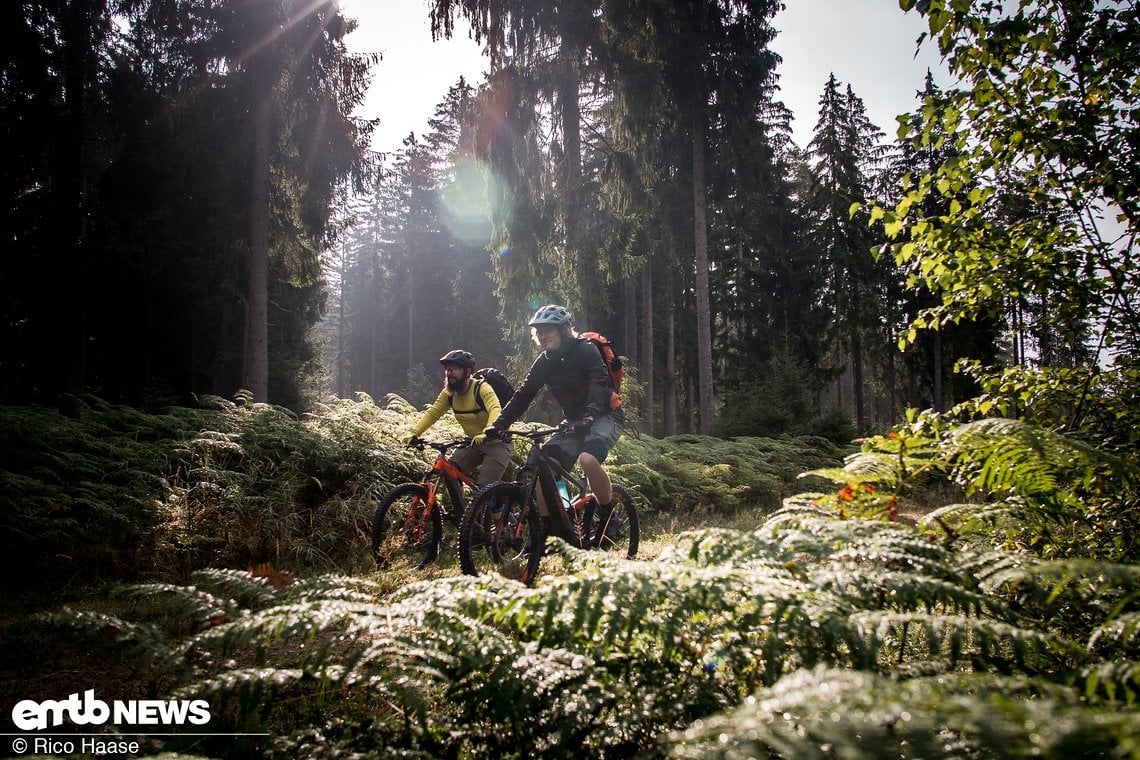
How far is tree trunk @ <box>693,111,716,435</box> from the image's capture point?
57.9ft

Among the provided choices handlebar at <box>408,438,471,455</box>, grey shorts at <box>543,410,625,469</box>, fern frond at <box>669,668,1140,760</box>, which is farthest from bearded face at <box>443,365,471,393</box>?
fern frond at <box>669,668,1140,760</box>

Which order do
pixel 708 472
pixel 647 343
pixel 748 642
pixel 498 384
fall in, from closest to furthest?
pixel 748 642 < pixel 498 384 < pixel 708 472 < pixel 647 343

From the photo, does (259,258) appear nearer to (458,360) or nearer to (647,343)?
(458,360)

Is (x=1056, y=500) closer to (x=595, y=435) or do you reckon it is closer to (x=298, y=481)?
(x=595, y=435)

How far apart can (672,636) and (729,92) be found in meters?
19.3

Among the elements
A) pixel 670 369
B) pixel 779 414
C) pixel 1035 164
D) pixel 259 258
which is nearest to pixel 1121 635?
pixel 1035 164

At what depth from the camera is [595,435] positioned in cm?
586

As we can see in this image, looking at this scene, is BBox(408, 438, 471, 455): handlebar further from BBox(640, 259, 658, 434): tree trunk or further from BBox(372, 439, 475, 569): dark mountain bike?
BBox(640, 259, 658, 434): tree trunk

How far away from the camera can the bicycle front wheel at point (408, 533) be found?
6.00 meters

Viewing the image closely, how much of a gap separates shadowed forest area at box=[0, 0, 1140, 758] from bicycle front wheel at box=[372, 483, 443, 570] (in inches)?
9.5

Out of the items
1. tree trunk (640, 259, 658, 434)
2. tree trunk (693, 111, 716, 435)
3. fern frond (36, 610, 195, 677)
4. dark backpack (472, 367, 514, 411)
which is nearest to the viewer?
fern frond (36, 610, 195, 677)

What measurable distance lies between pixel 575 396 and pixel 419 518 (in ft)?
7.09

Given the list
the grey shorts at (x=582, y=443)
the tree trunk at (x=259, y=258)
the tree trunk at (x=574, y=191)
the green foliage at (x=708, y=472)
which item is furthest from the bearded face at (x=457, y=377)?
the tree trunk at (x=259, y=258)

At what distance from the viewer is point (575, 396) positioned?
6.12m
